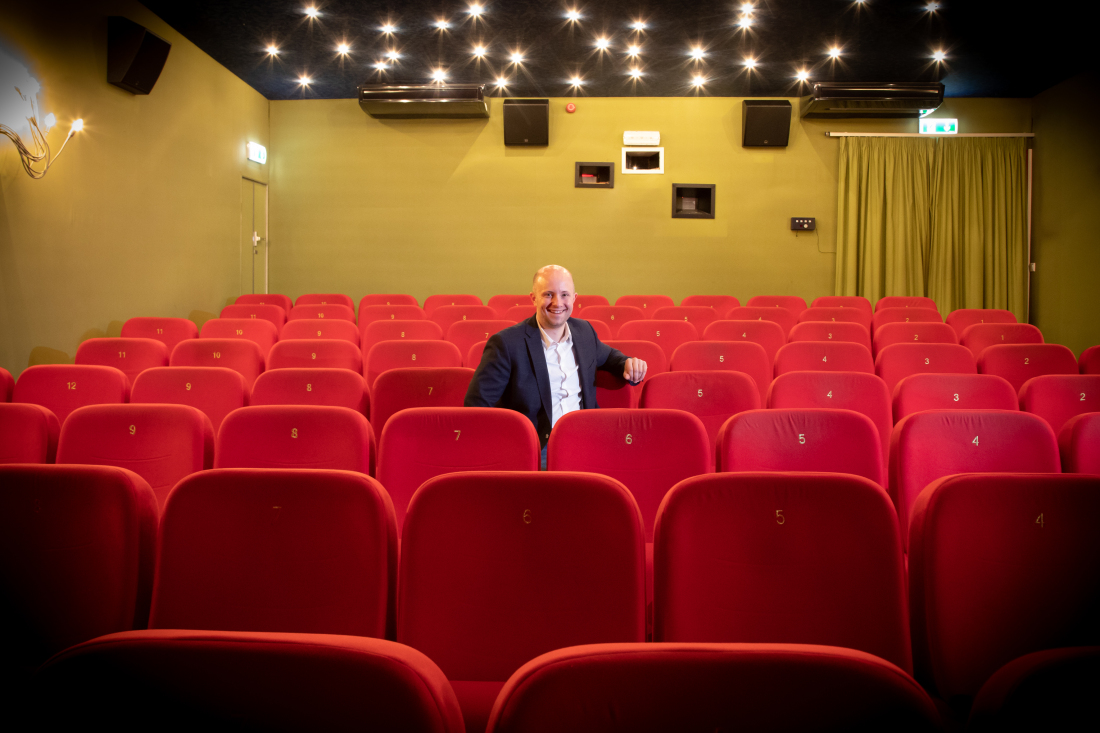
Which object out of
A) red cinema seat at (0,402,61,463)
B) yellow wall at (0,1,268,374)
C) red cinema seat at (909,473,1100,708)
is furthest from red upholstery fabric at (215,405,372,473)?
yellow wall at (0,1,268,374)

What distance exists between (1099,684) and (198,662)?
0.94m

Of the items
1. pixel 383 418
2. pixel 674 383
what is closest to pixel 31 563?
pixel 383 418

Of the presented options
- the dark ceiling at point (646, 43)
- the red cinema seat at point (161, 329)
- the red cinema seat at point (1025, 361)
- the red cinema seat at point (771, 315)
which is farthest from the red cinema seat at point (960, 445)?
the dark ceiling at point (646, 43)

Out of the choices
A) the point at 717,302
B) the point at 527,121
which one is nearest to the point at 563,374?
the point at 717,302

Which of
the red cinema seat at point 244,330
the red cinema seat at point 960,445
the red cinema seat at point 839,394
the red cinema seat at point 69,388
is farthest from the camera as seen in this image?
the red cinema seat at point 244,330

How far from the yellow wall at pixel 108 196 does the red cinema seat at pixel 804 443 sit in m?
5.22

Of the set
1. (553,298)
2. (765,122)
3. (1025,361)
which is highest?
(765,122)

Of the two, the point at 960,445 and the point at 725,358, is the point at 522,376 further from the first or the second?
the point at 960,445

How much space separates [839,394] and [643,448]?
126cm

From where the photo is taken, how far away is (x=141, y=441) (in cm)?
204

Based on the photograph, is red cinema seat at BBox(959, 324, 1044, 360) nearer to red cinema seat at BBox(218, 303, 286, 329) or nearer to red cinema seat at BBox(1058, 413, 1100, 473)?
red cinema seat at BBox(1058, 413, 1100, 473)

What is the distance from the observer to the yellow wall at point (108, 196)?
4.60 metres

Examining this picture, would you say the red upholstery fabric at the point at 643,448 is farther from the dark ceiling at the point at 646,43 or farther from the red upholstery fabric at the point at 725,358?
the dark ceiling at the point at 646,43

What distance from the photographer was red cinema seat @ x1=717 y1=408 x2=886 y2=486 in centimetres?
192
